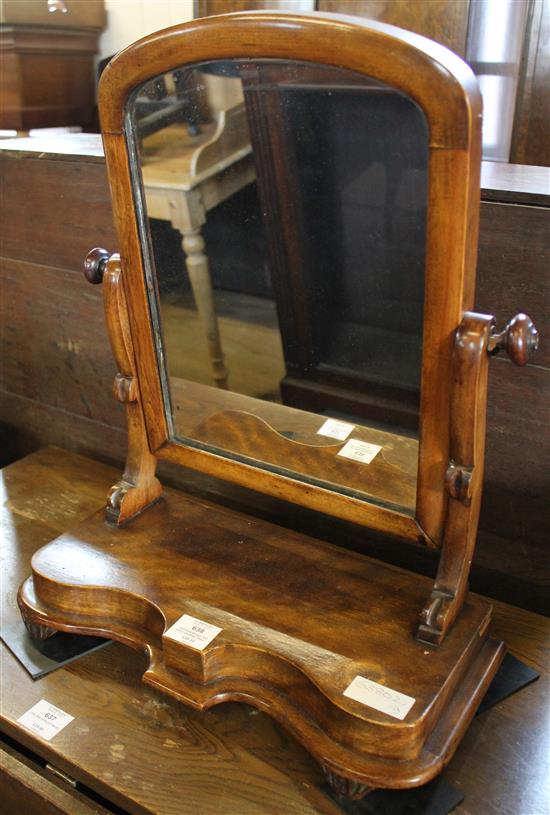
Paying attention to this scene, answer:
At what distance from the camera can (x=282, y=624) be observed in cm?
79

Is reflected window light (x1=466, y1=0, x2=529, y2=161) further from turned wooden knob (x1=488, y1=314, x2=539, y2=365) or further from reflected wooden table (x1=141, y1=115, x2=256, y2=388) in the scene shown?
turned wooden knob (x1=488, y1=314, x2=539, y2=365)

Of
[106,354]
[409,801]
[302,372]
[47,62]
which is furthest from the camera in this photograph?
[47,62]

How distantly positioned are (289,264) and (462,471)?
254 mm

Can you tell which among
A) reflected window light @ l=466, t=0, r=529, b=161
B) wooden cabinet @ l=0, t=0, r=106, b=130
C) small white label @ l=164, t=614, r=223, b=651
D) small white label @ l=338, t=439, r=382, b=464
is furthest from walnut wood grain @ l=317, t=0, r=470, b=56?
small white label @ l=164, t=614, r=223, b=651

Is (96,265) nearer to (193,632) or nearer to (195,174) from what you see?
(195,174)

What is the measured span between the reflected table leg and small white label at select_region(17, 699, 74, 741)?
37 centimetres

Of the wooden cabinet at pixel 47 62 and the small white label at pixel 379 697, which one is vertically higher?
the wooden cabinet at pixel 47 62

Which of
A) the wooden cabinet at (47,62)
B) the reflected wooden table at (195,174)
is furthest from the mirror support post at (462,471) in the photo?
the wooden cabinet at (47,62)

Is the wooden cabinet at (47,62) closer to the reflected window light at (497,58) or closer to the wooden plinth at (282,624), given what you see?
the reflected window light at (497,58)

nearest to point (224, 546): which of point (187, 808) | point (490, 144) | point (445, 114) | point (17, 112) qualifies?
point (187, 808)

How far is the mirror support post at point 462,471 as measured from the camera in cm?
66

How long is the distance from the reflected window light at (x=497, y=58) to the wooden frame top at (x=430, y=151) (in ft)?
2.89

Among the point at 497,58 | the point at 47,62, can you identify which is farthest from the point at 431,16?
the point at 47,62

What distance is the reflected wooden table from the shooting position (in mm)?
771
